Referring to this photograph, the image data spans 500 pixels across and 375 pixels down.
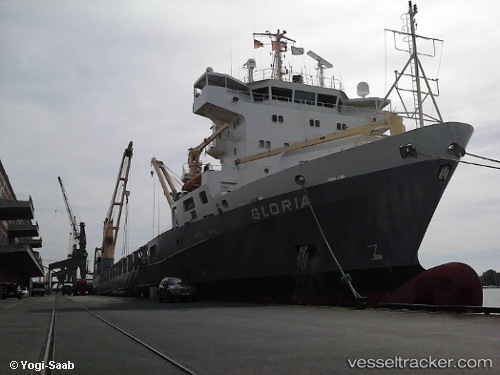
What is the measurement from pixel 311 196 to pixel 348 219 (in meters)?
1.58

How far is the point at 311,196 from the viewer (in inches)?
706

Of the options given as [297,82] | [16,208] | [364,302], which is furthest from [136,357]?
[16,208]

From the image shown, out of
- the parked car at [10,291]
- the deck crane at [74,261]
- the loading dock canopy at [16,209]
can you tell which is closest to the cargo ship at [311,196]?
the loading dock canopy at [16,209]

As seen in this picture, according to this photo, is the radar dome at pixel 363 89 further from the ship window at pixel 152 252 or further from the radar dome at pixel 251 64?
the ship window at pixel 152 252

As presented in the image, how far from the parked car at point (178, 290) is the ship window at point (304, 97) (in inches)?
438

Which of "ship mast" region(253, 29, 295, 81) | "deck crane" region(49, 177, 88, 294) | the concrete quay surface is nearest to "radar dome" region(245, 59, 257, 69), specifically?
"ship mast" region(253, 29, 295, 81)

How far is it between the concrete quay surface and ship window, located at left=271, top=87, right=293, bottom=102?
1618cm

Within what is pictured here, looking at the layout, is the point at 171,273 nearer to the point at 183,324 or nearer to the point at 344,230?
the point at 344,230

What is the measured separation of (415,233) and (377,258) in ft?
5.06

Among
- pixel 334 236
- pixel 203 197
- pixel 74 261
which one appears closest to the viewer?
pixel 334 236

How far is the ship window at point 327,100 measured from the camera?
26878 mm

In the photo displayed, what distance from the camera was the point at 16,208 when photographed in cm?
4266

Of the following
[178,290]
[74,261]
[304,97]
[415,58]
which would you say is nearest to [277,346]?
[415,58]

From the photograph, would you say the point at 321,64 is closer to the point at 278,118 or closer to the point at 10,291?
the point at 278,118
